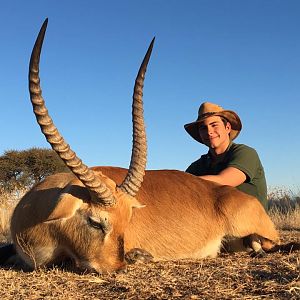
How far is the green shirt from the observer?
283 inches

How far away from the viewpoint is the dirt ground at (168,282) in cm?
361

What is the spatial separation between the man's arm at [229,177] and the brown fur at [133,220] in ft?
1.20

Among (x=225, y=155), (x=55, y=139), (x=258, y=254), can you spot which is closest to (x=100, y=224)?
(x=55, y=139)

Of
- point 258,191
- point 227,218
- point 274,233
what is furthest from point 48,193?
point 258,191

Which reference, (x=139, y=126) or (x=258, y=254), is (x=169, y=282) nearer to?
(x=139, y=126)

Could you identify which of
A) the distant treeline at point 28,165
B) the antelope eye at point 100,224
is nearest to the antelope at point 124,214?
the antelope eye at point 100,224

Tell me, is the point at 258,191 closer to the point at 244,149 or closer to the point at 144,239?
the point at 244,149

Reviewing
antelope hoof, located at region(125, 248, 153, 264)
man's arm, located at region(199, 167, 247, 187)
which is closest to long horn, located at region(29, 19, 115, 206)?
antelope hoof, located at region(125, 248, 153, 264)

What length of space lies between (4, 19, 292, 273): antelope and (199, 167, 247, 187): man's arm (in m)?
0.36

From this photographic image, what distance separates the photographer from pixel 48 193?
5.28 metres

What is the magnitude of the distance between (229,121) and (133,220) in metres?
3.03

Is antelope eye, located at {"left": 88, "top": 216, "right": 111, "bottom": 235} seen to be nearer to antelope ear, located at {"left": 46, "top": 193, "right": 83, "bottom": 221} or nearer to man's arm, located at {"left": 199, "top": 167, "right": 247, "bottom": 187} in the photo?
antelope ear, located at {"left": 46, "top": 193, "right": 83, "bottom": 221}

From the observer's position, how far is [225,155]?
787 centimetres

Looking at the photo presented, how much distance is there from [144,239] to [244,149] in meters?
2.35
